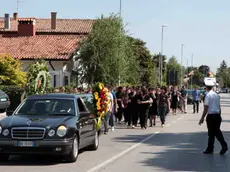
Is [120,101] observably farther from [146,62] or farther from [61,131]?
[146,62]

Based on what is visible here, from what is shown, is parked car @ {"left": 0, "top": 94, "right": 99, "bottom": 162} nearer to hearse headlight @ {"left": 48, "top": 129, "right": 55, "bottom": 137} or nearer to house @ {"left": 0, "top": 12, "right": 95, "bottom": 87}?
hearse headlight @ {"left": 48, "top": 129, "right": 55, "bottom": 137}

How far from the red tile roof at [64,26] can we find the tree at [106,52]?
2482cm

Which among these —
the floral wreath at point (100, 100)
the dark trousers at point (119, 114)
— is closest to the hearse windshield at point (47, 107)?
the floral wreath at point (100, 100)

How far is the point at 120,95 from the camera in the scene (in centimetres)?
2592

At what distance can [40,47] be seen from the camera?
5541 centimetres

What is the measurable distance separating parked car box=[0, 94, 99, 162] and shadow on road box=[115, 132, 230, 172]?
1665mm

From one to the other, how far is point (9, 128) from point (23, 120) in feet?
1.37

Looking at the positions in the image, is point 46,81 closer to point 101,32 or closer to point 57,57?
point 101,32

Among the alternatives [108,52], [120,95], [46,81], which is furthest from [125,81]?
[46,81]

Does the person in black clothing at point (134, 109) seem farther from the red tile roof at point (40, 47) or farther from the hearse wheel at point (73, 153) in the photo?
the red tile roof at point (40, 47)

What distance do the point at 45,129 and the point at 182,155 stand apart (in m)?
4.03

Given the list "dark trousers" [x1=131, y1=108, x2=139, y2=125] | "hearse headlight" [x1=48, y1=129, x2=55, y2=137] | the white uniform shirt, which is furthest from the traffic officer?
"dark trousers" [x1=131, y1=108, x2=139, y2=125]

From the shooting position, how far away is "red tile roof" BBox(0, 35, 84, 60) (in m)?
52.3

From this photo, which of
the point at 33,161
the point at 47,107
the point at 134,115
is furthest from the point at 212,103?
the point at 134,115
